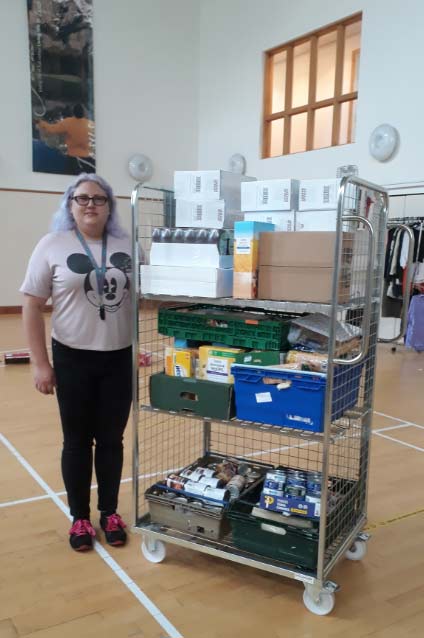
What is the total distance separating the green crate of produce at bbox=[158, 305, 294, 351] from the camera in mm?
2039

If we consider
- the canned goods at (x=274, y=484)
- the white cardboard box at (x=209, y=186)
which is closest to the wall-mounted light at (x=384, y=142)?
the white cardboard box at (x=209, y=186)

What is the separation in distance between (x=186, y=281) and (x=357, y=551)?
4.27 feet

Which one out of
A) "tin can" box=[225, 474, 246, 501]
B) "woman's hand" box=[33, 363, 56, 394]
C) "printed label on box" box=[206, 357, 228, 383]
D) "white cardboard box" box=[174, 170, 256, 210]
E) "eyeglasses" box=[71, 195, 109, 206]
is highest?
"white cardboard box" box=[174, 170, 256, 210]

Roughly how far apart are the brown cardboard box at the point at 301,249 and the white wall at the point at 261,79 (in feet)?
18.5

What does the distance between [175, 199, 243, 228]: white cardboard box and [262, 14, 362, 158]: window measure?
6289mm

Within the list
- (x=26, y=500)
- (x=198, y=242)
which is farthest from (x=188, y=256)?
(x=26, y=500)

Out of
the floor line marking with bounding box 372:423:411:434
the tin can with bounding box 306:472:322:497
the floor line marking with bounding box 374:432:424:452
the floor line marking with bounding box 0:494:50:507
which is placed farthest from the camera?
the floor line marking with bounding box 372:423:411:434

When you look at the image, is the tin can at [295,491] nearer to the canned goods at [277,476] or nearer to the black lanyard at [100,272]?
the canned goods at [277,476]

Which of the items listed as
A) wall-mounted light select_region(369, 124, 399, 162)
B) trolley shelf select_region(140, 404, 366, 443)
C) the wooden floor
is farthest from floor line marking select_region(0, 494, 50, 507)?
wall-mounted light select_region(369, 124, 399, 162)

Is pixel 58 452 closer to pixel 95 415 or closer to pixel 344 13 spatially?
pixel 95 415

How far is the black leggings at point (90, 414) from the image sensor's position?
→ 2215mm

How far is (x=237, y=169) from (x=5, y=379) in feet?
20.1

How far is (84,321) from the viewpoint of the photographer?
85.4 inches

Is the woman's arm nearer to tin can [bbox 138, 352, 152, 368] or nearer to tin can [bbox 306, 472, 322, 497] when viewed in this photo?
tin can [bbox 306, 472, 322, 497]
